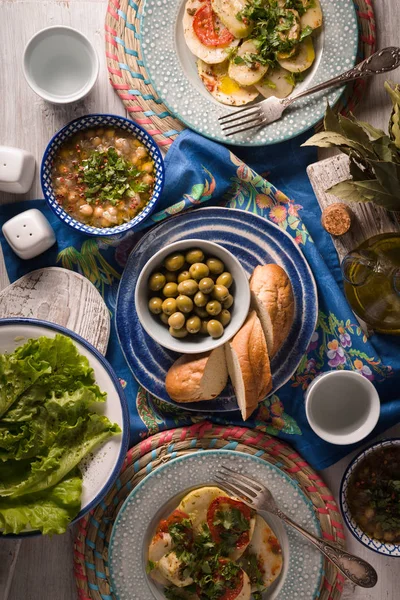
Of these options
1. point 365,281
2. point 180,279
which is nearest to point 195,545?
point 180,279

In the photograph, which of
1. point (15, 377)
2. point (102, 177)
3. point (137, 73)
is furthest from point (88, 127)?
point (15, 377)

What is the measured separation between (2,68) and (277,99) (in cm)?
117

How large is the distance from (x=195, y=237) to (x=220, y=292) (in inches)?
11.4

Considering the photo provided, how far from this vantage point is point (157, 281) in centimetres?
246

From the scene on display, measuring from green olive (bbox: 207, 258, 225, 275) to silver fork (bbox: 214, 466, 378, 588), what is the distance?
78 centimetres

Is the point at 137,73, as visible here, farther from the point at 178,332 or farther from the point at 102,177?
the point at 178,332

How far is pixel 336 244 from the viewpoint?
2631 mm

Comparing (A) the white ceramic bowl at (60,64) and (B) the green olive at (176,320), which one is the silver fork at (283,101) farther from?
(B) the green olive at (176,320)

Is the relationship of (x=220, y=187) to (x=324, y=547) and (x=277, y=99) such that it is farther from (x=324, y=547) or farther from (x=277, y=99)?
(x=324, y=547)

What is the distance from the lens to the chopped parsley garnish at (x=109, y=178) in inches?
102

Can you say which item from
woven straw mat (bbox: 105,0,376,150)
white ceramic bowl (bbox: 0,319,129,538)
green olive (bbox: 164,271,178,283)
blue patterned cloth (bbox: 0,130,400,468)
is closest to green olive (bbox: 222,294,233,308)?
green olive (bbox: 164,271,178,283)

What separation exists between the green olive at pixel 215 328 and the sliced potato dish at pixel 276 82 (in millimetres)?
963

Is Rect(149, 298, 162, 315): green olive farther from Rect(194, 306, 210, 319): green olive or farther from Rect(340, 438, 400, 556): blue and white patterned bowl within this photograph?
Rect(340, 438, 400, 556): blue and white patterned bowl

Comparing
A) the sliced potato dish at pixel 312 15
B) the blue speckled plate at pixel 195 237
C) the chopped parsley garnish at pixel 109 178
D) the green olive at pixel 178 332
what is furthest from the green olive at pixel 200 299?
the sliced potato dish at pixel 312 15
